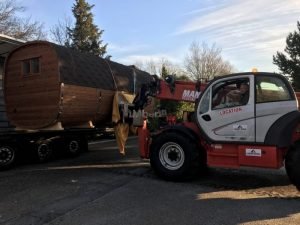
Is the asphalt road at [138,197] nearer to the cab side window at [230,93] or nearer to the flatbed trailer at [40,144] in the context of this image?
the flatbed trailer at [40,144]

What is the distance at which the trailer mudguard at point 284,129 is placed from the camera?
8.09 metres

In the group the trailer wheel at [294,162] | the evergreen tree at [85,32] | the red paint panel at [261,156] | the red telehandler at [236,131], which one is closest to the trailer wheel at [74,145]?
the red telehandler at [236,131]

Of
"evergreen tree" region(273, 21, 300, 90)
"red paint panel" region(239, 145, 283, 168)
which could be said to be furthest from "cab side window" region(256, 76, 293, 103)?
"evergreen tree" region(273, 21, 300, 90)

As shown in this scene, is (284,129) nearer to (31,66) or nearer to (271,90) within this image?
(271,90)

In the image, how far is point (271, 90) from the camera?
8.52 m

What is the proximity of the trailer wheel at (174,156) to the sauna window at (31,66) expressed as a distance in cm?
465

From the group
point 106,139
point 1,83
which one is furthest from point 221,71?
point 1,83

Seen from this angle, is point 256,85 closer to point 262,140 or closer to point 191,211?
point 262,140

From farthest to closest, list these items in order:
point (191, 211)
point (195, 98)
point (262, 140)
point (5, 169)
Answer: point (5, 169)
point (195, 98)
point (262, 140)
point (191, 211)

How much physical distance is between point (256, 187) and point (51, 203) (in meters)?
4.23

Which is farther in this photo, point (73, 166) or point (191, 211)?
point (73, 166)

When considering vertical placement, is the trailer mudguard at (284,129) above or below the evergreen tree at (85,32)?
Answer: below

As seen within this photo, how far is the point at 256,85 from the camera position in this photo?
859 centimetres

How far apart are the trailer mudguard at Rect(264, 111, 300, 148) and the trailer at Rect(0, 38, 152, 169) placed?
5.97 metres
